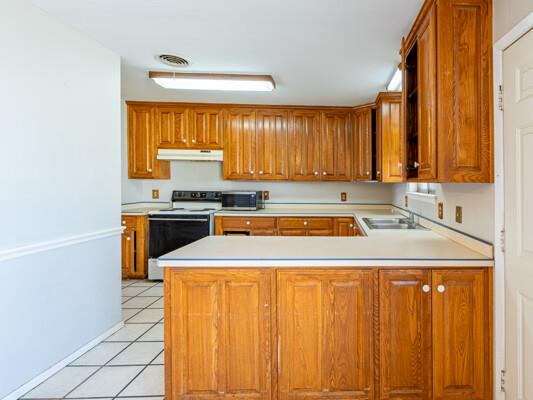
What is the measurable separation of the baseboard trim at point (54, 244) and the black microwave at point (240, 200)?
6.00 feet

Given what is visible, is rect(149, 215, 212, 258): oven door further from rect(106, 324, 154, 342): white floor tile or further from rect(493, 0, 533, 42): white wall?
rect(493, 0, 533, 42): white wall

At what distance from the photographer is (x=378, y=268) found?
165cm

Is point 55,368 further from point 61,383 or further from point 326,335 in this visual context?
point 326,335

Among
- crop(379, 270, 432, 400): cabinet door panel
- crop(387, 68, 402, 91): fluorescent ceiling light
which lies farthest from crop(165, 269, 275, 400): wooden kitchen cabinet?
crop(387, 68, 402, 91): fluorescent ceiling light

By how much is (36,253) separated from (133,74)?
1.99 meters

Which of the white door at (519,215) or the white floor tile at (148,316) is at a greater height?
the white door at (519,215)

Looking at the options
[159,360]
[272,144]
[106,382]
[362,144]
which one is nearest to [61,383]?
[106,382]

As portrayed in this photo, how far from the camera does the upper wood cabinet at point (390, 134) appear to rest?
10.5ft

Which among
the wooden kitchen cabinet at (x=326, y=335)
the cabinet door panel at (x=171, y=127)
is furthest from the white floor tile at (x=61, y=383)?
the cabinet door panel at (x=171, y=127)

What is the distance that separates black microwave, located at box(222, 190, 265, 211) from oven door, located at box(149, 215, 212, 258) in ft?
1.42

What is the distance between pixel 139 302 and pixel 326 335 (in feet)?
8.00

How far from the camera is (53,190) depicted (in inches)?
81.6

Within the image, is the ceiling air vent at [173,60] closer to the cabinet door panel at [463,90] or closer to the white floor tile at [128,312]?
the cabinet door panel at [463,90]

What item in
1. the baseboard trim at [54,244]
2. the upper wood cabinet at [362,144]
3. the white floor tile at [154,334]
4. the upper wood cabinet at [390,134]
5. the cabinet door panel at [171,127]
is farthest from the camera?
the cabinet door panel at [171,127]
